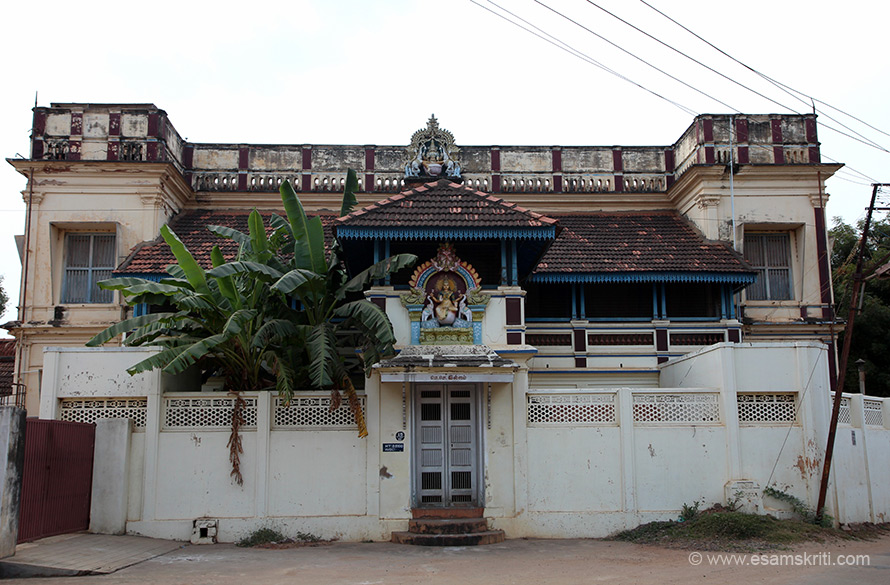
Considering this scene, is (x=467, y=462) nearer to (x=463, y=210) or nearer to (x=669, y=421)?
(x=669, y=421)

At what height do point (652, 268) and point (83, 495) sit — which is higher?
point (652, 268)

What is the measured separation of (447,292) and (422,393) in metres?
1.73

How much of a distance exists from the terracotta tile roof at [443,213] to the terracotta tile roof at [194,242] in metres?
3.32

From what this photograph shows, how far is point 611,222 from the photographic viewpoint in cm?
1864

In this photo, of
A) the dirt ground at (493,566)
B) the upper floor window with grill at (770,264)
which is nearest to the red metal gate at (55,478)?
the dirt ground at (493,566)

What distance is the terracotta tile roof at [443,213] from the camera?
1259 centimetres

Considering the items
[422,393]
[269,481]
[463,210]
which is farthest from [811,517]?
[269,481]

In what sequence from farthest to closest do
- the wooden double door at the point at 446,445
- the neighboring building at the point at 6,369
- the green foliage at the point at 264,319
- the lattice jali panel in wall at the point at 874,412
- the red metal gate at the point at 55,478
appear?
the neighboring building at the point at 6,369, the lattice jali panel in wall at the point at 874,412, the wooden double door at the point at 446,445, the green foliage at the point at 264,319, the red metal gate at the point at 55,478

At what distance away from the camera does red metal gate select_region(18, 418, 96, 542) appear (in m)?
10.3

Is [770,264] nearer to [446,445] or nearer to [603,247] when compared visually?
[603,247]

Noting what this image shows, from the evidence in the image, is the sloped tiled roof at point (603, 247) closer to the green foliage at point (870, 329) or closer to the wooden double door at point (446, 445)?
the wooden double door at point (446, 445)

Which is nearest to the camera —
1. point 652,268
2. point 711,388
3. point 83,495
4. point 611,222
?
point 83,495

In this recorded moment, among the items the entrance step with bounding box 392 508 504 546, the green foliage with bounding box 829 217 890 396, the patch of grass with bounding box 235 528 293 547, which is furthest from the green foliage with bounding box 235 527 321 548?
the green foliage with bounding box 829 217 890 396

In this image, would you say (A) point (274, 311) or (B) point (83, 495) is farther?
(A) point (274, 311)
